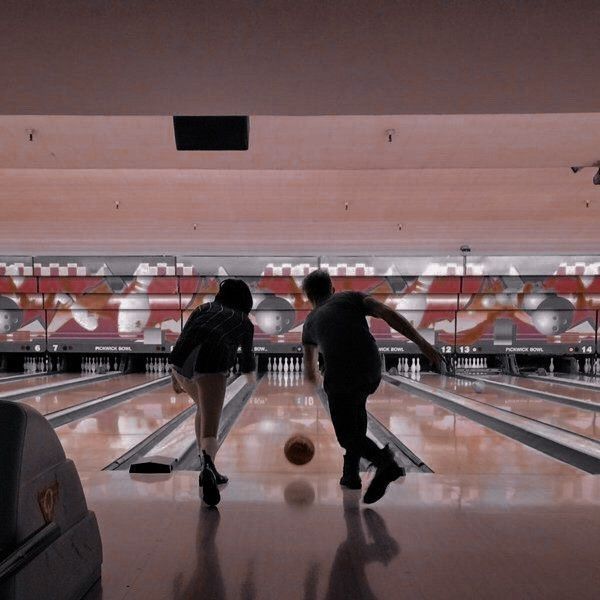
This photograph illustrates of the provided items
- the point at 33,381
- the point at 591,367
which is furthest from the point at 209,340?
the point at 591,367

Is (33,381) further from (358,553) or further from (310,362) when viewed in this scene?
(358,553)

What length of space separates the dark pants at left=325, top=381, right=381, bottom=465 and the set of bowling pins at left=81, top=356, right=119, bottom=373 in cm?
815

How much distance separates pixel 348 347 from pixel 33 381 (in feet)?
22.8

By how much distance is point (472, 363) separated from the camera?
10.5 metres

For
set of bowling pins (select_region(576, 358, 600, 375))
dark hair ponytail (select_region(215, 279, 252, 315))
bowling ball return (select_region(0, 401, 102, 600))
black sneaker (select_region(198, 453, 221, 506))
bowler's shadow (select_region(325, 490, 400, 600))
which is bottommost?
set of bowling pins (select_region(576, 358, 600, 375))

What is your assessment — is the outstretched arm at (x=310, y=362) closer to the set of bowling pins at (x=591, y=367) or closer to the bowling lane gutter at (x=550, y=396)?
the bowling lane gutter at (x=550, y=396)

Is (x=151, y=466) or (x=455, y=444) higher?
(x=151, y=466)

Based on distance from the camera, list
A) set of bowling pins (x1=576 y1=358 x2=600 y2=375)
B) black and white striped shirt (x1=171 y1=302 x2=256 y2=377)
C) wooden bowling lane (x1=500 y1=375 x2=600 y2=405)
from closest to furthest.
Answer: black and white striped shirt (x1=171 y1=302 x2=256 y2=377)
wooden bowling lane (x1=500 y1=375 x2=600 y2=405)
set of bowling pins (x1=576 y1=358 x2=600 y2=375)

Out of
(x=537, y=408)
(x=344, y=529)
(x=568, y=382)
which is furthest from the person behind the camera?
(x=568, y=382)

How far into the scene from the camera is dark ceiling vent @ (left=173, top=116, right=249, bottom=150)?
10.2ft

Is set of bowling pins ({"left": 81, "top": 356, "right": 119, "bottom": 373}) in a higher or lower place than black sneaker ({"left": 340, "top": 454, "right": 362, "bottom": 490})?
lower

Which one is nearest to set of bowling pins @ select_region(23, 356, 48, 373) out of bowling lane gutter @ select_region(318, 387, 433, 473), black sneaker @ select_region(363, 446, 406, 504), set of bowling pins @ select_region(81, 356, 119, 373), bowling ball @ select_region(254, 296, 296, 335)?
set of bowling pins @ select_region(81, 356, 119, 373)

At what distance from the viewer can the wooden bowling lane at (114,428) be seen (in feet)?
12.0

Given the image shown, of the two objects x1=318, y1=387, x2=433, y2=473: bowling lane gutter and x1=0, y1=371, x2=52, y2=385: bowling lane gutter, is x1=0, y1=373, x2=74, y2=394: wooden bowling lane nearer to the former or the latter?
x1=0, y1=371, x2=52, y2=385: bowling lane gutter
